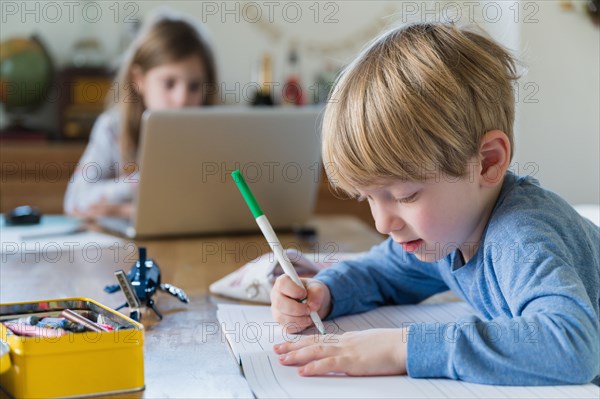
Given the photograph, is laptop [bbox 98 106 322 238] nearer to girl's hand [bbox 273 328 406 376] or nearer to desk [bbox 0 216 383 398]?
desk [bbox 0 216 383 398]

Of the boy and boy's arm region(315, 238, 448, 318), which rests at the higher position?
the boy

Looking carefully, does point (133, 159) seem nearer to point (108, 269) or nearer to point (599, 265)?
point (108, 269)

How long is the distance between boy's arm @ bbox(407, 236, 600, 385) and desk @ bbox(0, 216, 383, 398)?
20 cm

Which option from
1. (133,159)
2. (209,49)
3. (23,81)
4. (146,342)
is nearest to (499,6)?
(209,49)

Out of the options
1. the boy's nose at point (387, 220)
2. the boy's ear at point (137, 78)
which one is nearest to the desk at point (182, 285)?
the boy's nose at point (387, 220)

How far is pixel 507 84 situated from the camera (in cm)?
98

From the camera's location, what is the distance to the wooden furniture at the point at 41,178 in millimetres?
3234

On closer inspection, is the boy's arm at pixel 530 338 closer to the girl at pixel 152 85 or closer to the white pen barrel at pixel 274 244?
the white pen barrel at pixel 274 244

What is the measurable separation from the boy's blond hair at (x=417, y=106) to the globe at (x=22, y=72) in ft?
9.16

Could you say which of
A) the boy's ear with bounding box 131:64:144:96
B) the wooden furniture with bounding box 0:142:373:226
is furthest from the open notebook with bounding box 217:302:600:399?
the wooden furniture with bounding box 0:142:373:226

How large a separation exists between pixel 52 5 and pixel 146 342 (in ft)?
10.2

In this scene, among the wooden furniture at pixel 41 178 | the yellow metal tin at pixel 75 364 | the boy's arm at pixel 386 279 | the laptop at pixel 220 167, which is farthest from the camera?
the wooden furniture at pixel 41 178

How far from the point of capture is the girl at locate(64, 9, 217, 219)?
2.12 metres

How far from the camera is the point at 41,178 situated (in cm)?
330
